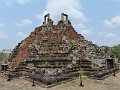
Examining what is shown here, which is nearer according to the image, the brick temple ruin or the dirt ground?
the dirt ground

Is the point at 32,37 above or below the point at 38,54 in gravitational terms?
above

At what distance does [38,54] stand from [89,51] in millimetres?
5138

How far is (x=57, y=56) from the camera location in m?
25.1

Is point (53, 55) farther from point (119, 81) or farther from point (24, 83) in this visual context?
point (119, 81)

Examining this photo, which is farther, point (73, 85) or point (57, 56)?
point (57, 56)

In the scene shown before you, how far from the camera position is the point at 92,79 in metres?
23.8

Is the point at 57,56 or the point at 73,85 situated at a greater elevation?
the point at 57,56

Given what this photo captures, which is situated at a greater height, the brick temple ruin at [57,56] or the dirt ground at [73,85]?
the brick temple ruin at [57,56]

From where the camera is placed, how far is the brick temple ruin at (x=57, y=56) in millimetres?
24336

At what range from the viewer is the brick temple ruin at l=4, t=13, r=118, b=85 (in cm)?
2434

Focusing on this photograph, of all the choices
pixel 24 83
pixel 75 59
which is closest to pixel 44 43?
pixel 75 59

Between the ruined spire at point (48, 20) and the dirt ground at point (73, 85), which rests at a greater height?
the ruined spire at point (48, 20)

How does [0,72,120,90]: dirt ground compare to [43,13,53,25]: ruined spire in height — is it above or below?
below

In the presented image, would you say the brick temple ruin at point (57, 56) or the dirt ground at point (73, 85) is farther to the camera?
the brick temple ruin at point (57, 56)
